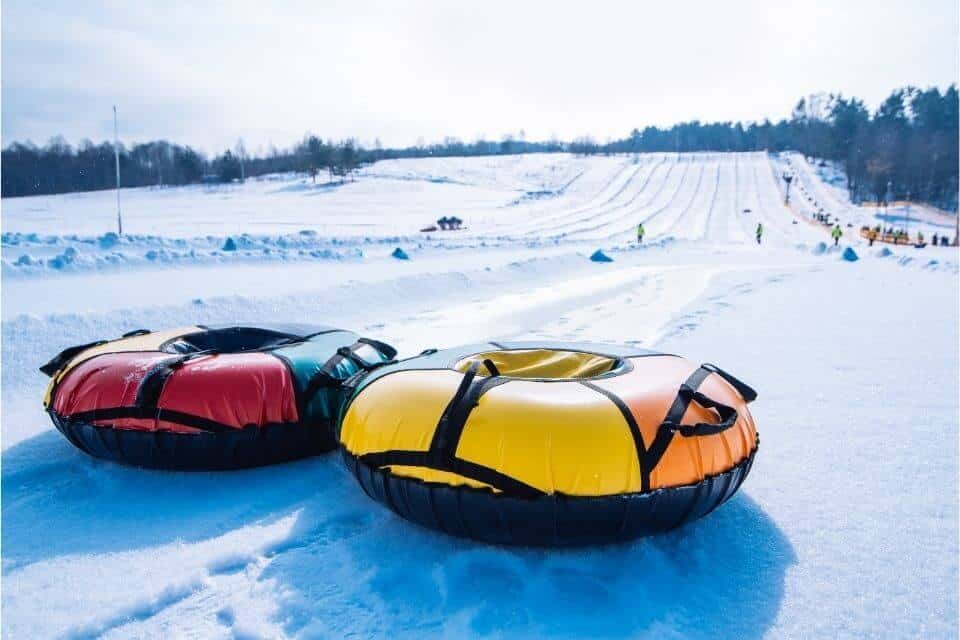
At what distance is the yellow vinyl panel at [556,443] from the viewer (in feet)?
6.89

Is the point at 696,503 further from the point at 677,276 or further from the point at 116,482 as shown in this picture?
the point at 677,276

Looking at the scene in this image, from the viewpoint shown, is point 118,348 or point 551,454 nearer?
point 551,454

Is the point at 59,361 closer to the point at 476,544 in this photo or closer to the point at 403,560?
the point at 403,560

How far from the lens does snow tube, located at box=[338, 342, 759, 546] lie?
2113mm

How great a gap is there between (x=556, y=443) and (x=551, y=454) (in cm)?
4

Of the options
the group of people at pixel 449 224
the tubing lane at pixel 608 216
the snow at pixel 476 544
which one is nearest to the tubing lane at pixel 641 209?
the tubing lane at pixel 608 216

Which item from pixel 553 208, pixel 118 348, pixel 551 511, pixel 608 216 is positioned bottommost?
pixel 551 511

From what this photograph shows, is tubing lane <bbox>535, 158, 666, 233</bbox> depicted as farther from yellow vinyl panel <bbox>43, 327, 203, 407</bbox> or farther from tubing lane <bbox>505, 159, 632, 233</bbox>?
yellow vinyl panel <bbox>43, 327, 203, 407</bbox>

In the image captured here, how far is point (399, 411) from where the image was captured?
2408mm

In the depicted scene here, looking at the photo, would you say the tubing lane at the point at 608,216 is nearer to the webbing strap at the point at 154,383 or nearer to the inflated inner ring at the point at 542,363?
the inflated inner ring at the point at 542,363

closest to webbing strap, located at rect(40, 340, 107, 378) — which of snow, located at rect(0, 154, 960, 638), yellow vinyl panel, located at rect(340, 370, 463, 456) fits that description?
snow, located at rect(0, 154, 960, 638)

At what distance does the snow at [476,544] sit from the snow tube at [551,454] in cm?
21

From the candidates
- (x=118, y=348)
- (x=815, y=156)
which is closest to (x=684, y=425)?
(x=118, y=348)

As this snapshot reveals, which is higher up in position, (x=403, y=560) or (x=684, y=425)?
(x=684, y=425)
